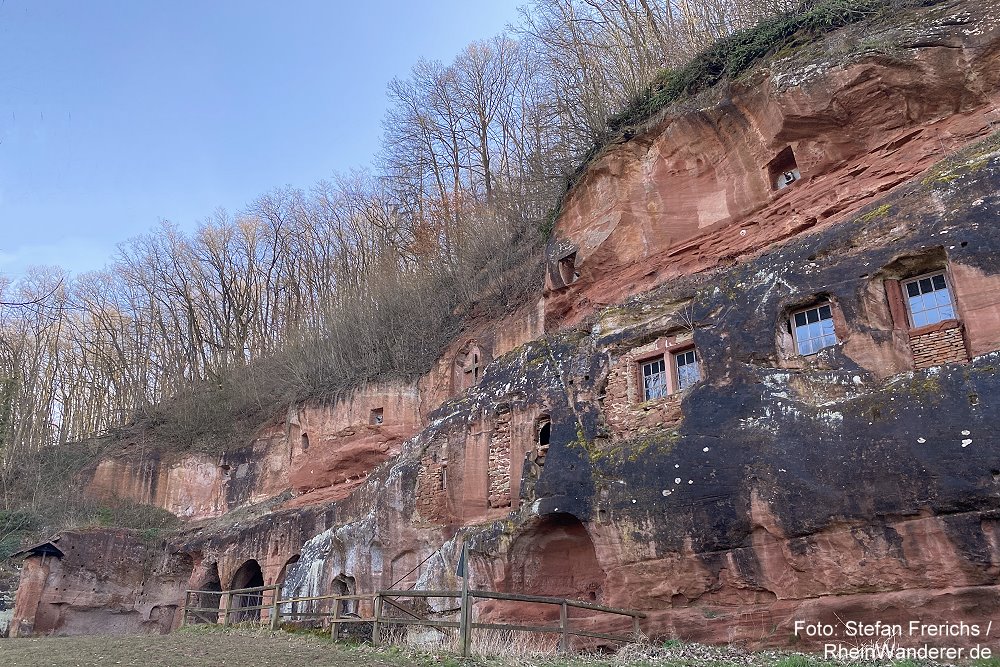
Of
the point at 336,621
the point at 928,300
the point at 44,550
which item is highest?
the point at 928,300

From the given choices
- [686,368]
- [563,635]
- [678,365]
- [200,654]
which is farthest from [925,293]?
[200,654]

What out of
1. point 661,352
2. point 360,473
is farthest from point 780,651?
point 360,473

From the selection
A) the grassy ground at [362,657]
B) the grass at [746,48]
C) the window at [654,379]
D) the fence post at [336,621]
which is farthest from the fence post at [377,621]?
the grass at [746,48]

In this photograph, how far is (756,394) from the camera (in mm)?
11867

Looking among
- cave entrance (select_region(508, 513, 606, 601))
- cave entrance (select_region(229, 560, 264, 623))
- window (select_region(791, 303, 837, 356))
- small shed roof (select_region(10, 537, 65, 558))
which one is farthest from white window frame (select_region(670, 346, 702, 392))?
small shed roof (select_region(10, 537, 65, 558))

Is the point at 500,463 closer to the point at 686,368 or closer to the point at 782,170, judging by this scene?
the point at 686,368

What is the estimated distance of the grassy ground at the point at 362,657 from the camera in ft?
32.4

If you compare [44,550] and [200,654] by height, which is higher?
[44,550]

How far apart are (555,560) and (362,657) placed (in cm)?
476

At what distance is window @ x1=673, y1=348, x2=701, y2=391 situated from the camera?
536 inches

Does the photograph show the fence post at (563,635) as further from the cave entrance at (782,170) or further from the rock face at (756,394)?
the cave entrance at (782,170)

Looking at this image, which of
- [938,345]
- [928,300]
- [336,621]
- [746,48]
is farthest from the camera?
[746,48]

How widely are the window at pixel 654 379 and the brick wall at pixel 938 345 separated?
423cm

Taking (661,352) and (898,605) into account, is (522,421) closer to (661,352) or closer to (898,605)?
(661,352)
